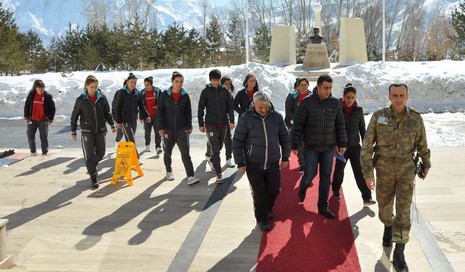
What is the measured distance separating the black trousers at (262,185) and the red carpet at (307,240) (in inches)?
9.9

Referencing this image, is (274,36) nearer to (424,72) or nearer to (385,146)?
(424,72)

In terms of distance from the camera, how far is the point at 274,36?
104ft

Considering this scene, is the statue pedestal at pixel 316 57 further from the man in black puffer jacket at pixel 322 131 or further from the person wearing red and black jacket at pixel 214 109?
the man in black puffer jacket at pixel 322 131

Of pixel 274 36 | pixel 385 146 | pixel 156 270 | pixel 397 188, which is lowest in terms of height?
pixel 156 270

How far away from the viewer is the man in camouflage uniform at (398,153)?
4.68m

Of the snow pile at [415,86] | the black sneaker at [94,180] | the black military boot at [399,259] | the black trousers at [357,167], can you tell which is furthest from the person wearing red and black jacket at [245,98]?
the snow pile at [415,86]

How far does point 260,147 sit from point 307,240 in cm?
116

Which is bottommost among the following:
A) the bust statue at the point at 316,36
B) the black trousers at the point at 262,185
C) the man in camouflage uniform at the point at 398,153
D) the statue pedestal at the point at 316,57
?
A: the black trousers at the point at 262,185

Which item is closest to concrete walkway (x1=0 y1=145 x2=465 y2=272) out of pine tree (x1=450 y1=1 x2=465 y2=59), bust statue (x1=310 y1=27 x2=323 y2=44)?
bust statue (x1=310 y1=27 x2=323 y2=44)

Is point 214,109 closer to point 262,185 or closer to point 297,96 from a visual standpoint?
point 297,96

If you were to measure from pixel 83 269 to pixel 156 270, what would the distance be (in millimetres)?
713

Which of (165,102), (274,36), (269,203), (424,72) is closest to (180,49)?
(274,36)

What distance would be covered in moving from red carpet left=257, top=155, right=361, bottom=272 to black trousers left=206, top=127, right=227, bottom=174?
131cm

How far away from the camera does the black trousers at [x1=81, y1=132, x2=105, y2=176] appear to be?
7.85 meters
